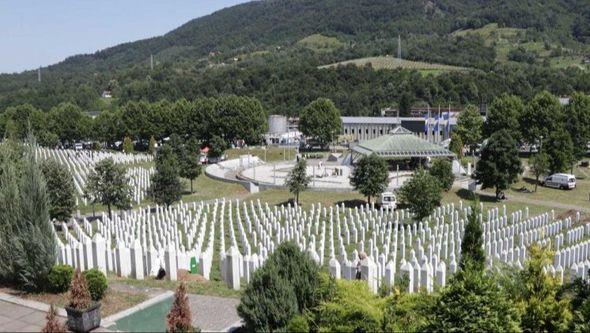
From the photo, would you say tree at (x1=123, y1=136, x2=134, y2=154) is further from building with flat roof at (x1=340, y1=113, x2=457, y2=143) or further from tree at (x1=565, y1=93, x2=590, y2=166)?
tree at (x1=565, y1=93, x2=590, y2=166)

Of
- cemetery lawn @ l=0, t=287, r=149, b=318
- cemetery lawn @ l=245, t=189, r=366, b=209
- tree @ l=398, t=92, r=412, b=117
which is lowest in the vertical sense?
cemetery lawn @ l=245, t=189, r=366, b=209

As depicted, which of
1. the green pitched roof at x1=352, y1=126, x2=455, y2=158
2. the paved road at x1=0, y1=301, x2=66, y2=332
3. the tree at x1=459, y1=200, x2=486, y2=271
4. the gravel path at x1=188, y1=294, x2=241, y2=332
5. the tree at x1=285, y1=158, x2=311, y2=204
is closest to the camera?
the paved road at x1=0, y1=301, x2=66, y2=332

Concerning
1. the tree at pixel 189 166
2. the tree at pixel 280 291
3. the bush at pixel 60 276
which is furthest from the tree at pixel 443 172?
the bush at pixel 60 276

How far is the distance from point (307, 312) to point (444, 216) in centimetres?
2334

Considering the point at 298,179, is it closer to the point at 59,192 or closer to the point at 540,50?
the point at 59,192

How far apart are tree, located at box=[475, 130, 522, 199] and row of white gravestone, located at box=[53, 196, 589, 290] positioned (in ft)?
19.9

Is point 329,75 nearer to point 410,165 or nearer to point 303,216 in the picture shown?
point 410,165

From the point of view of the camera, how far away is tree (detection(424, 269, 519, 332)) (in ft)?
35.9

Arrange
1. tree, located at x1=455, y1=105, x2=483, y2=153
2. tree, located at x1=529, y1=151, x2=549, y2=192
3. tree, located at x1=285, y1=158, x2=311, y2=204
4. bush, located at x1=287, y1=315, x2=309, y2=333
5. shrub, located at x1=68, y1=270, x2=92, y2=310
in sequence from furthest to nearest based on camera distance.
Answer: tree, located at x1=455, y1=105, x2=483, y2=153 → tree, located at x1=529, y1=151, x2=549, y2=192 → tree, located at x1=285, y1=158, x2=311, y2=204 → shrub, located at x1=68, y1=270, x2=92, y2=310 → bush, located at x1=287, y1=315, x2=309, y2=333

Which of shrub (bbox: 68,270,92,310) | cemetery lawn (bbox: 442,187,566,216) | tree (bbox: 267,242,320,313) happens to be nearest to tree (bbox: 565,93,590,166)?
cemetery lawn (bbox: 442,187,566,216)

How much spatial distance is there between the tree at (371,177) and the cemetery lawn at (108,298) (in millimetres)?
24510

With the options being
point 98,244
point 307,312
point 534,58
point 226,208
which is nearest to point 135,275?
point 98,244

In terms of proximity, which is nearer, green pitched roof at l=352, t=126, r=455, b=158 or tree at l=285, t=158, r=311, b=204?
tree at l=285, t=158, r=311, b=204

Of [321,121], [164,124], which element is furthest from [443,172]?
[164,124]
